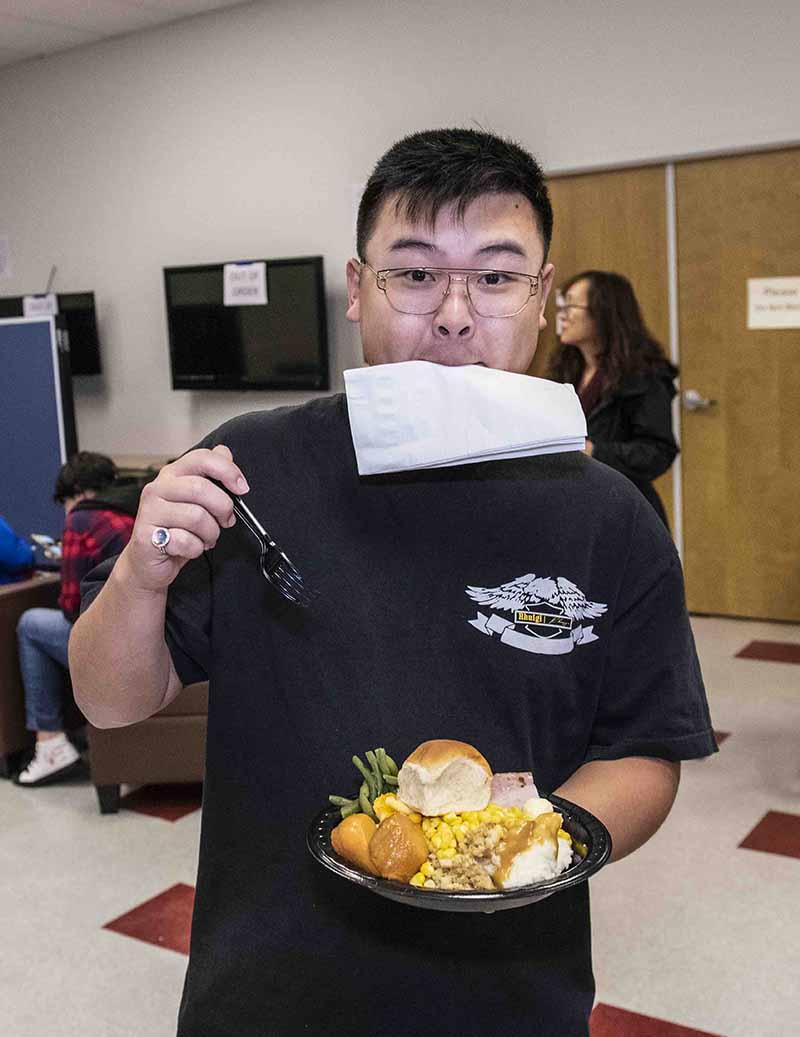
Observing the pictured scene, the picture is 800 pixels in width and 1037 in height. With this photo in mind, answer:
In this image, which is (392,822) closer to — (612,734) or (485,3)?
(612,734)

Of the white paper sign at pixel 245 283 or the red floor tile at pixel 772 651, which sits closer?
the red floor tile at pixel 772 651

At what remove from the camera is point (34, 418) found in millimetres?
4137

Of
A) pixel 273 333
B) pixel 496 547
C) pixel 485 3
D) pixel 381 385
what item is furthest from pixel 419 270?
pixel 273 333

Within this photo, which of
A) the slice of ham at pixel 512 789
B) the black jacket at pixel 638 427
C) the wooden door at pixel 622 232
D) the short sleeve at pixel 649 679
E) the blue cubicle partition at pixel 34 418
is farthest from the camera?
the wooden door at pixel 622 232

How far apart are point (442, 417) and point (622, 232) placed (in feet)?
15.1

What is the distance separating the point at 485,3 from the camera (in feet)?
17.7

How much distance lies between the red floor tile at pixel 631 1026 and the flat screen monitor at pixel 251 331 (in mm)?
4271

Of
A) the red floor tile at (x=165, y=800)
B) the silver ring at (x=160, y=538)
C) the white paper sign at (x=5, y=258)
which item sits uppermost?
the white paper sign at (x=5, y=258)

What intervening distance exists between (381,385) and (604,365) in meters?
2.66

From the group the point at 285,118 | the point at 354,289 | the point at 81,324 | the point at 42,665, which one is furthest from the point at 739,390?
the point at 354,289

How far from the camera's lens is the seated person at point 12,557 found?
3.62 metres

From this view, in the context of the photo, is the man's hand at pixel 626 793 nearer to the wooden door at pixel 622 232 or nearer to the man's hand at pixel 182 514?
the man's hand at pixel 182 514

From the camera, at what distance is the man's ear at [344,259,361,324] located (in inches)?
40.6

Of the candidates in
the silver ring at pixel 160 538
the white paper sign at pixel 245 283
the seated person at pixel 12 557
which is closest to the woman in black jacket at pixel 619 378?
the seated person at pixel 12 557
